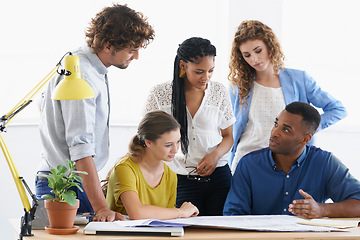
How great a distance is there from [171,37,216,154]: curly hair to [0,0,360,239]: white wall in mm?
1498

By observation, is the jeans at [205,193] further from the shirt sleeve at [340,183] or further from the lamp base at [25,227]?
the lamp base at [25,227]

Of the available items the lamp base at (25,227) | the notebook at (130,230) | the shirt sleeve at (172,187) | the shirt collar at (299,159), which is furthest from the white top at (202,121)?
the lamp base at (25,227)

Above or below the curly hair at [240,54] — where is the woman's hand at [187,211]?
below

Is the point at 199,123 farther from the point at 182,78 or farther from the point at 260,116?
the point at 260,116

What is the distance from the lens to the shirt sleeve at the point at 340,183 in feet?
7.16

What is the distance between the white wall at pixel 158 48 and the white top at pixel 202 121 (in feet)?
4.81

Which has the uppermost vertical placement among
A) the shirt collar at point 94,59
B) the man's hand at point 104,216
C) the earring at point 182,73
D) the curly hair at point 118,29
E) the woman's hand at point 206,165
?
the curly hair at point 118,29

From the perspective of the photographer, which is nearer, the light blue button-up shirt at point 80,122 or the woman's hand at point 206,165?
the light blue button-up shirt at point 80,122

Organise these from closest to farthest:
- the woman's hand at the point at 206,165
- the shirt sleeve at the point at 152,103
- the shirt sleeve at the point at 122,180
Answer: the shirt sleeve at the point at 122,180
the woman's hand at the point at 206,165
the shirt sleeve at the point at 152,103

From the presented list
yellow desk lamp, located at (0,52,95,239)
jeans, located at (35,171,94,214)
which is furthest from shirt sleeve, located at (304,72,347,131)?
yellow desk lamp, located at (0,52,95,239)

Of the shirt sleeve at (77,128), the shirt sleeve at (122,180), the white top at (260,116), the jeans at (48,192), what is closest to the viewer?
the shirt sleeve at (77,128)

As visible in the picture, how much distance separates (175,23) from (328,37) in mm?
1301

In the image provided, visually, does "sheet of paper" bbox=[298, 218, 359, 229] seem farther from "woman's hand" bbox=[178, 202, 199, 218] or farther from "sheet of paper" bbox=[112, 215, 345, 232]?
"woman's hand" bbox=[178, 202, 199, 218]

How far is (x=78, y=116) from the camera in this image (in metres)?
1.85
